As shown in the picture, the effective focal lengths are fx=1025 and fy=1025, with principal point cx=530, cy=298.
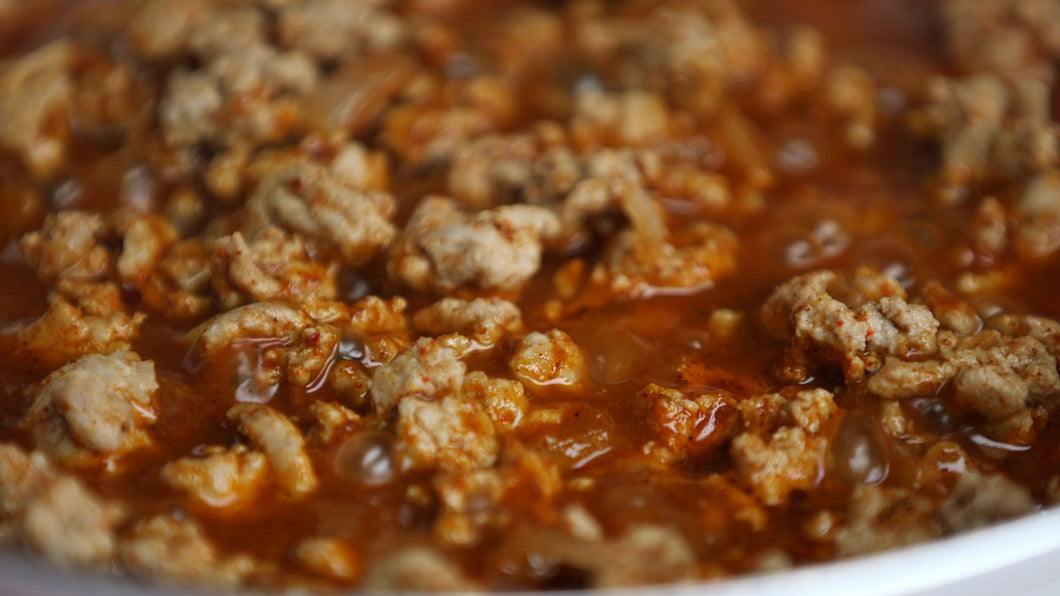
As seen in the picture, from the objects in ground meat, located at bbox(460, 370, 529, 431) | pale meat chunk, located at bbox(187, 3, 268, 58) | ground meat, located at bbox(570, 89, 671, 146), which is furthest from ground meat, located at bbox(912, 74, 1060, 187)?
pale meat chunk, located at bbox(187, 3, 268, 58)

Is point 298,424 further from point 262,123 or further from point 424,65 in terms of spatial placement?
point 424,65

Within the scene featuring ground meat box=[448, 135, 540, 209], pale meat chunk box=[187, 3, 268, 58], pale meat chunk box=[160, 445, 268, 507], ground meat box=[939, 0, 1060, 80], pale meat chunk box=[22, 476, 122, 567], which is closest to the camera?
pale meat chunk box=[22, 476, 122, 567]

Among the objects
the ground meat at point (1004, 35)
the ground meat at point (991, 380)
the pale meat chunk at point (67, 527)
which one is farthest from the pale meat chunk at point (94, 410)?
the ground meat at point (1004, 35)

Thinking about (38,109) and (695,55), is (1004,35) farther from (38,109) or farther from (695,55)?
(38,109)

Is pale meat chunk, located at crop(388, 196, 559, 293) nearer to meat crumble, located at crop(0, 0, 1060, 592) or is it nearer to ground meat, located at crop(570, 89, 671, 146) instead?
meat crumble, located at crop(0, 0, 1060, 592)

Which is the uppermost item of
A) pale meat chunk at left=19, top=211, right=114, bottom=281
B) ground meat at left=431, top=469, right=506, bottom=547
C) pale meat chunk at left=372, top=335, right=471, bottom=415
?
pale meat chunk at left=19, top=211, right=114, bottom=281
